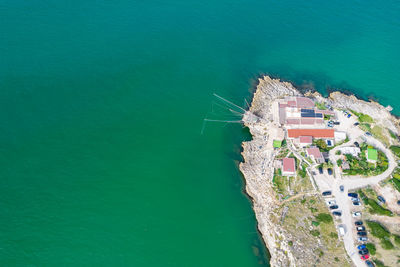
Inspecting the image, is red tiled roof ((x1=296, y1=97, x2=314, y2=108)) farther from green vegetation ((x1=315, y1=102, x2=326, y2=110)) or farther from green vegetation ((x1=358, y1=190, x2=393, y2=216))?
green vegetation ((x1=358, y1=190, x2=393, y2=216))

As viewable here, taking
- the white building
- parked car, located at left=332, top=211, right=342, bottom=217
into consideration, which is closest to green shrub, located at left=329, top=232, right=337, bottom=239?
parked car, located at left=332, top=211, right=342, bottom=217

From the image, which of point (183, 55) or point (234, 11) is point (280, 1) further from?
point (183, 55)

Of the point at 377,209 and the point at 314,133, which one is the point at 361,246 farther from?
the point at 314,133

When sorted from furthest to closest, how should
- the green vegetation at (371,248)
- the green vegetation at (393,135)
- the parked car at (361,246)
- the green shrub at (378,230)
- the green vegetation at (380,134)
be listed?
the green vegetation at (393,135), the green vegetation at (380,134), the green shrub at (378,230), the parked car at (361,246), the green vegetation at (371,248)

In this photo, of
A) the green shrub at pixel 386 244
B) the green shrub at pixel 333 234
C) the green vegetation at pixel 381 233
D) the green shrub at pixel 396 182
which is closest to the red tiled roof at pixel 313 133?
the green shrub at pixel 396 182

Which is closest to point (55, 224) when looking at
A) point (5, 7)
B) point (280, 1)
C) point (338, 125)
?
point (338, 125)

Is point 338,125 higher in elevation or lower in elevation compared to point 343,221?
higher

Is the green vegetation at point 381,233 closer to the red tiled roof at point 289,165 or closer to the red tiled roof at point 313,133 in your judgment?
the red tiled roof at point 289,165
